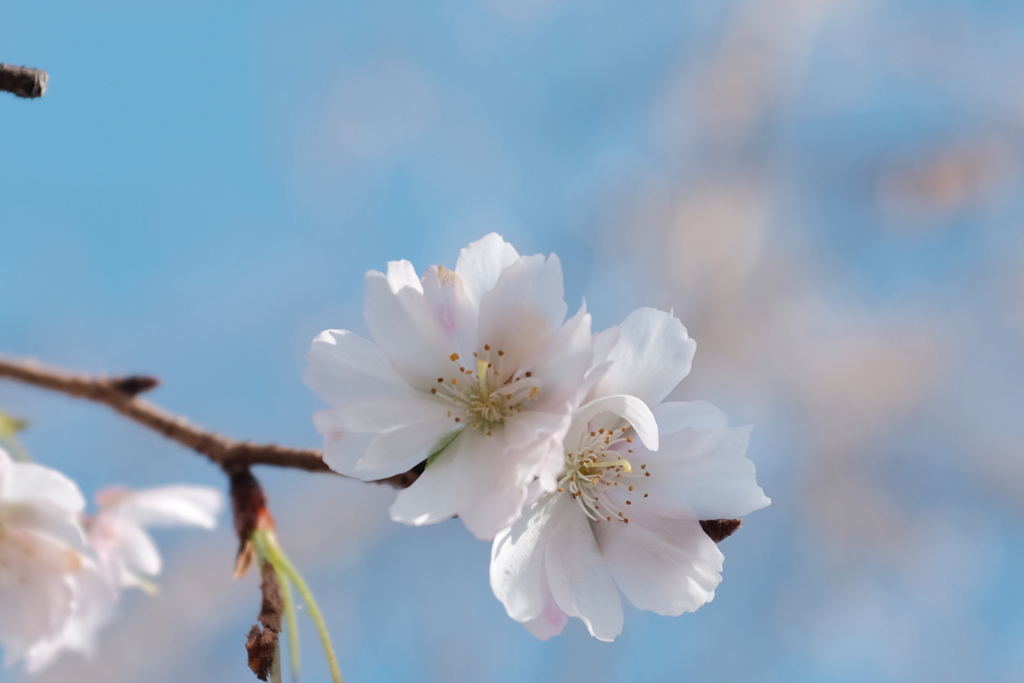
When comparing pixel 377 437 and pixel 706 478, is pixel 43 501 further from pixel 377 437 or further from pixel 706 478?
pixel 706 478

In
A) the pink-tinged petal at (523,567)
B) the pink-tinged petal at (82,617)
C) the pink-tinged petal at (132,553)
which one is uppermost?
the pink-tinged petal at (523,567)

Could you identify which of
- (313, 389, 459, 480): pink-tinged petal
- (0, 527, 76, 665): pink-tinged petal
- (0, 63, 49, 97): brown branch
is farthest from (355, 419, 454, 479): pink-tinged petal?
(0, 527, 76, 665): pink-tinged petal

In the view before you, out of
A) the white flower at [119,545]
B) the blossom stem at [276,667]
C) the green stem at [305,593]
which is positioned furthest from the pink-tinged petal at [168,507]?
the blossom stem at [276,667]

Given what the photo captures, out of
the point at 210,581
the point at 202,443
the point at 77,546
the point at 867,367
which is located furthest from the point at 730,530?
the point at 867,367

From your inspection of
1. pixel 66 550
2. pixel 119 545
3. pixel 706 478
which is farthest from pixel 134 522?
pixel 706 478

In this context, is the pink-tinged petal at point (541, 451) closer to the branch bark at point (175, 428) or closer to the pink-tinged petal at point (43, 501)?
the branch bark at point (175, 428)
